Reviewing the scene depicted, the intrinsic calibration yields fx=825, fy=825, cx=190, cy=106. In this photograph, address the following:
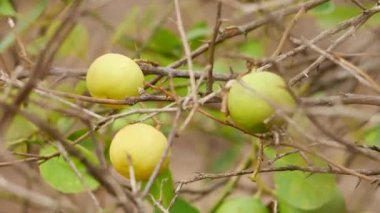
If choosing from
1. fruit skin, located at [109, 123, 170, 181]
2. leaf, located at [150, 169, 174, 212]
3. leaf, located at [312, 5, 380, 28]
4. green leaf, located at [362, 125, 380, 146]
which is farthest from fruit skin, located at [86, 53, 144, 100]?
leaf, located at [312, 5, 380, 28]

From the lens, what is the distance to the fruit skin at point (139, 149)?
29.1 inches

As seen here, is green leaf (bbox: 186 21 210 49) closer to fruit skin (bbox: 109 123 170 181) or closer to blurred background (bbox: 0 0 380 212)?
blurred background (bbox: 0 0 380 212)

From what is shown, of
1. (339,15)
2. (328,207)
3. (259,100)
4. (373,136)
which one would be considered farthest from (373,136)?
(259,100)

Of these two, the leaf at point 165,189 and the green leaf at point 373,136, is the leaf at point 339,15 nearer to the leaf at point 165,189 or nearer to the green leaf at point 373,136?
the green leaf at point 373,136

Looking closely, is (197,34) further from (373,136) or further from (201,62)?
(373,136)

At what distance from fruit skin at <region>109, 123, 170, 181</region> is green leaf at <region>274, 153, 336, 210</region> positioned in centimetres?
26

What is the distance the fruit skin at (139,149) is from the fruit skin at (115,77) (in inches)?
1.9

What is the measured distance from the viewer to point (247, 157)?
1345 millimetres

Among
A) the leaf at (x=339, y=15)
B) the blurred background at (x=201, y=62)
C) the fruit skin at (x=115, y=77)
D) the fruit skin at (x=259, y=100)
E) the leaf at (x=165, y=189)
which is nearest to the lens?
the fruit skin at (x=259, y=100)

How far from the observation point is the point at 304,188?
0.98m

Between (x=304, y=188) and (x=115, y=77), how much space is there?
31 cm

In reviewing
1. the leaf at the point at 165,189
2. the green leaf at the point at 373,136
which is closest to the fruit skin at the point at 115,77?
the leaf at the point at 165,189

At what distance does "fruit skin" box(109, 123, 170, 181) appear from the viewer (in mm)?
739

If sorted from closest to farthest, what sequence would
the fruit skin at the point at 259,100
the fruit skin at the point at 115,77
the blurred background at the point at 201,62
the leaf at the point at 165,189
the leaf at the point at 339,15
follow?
the fruit skin at the point at 259,100, the fruit skin at the point at 115,77, the leaf at the point at 165,189, the blurred background at the point at 201,62, the leaf at the point at 339,15
